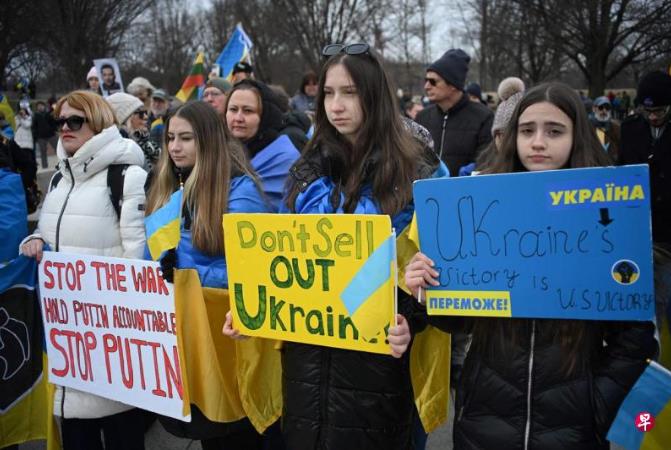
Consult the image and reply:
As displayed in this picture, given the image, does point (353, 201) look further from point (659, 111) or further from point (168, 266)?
point (659, 111)

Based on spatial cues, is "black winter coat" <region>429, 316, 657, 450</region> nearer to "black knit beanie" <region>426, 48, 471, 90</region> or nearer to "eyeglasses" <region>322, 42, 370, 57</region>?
"eyeglasses" <region>322, 42, 370, 57</region>

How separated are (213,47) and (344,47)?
126ft

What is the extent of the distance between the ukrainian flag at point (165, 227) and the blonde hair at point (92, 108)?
0.68 metres

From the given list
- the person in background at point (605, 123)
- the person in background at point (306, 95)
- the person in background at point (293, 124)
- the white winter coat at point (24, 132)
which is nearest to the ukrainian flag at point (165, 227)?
the person in background at point (293, 124)

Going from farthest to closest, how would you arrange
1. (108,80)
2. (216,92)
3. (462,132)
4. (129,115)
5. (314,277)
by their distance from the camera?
1. (108,80)
2. (129,115)
3. (216,92)
4. (462,132)
5. (314,277)

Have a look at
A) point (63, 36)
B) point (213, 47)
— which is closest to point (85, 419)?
point (63, 36)

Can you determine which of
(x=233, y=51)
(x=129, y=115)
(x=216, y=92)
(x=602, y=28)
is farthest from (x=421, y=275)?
(x=602, y=28)

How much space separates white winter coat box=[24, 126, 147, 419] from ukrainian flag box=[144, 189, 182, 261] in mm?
216

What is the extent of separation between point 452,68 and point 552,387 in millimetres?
3653

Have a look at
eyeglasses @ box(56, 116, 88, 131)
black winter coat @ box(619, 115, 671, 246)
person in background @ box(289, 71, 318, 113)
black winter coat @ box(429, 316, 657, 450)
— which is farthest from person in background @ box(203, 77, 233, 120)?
black winter coat @ box(429, 316, 657, 450)

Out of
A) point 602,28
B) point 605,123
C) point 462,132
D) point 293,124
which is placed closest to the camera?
point 293,124

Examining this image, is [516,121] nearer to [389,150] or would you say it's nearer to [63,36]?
[389,150]

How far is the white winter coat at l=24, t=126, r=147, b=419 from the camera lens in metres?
3.02

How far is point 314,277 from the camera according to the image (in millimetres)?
2238
